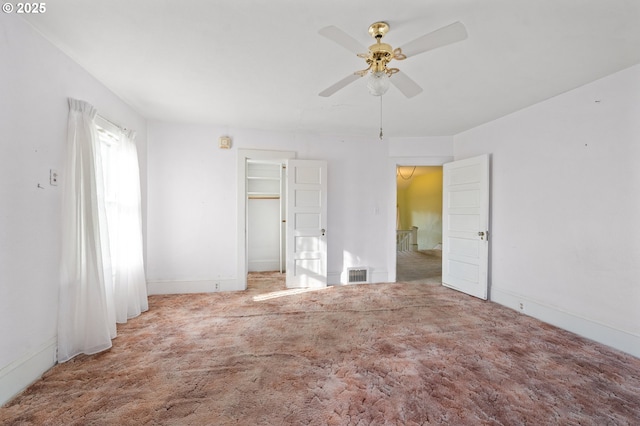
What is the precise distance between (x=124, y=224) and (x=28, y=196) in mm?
1179

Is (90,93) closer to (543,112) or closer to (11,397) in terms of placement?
(11,397)

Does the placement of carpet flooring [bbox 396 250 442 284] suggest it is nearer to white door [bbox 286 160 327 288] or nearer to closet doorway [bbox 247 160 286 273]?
white door [bbox 286 160 327 288]

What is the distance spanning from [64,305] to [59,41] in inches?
82.8

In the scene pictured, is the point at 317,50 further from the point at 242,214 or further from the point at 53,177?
the point at 242,214

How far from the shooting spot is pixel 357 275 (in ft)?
15.2

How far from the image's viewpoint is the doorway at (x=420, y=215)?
8.04 meters

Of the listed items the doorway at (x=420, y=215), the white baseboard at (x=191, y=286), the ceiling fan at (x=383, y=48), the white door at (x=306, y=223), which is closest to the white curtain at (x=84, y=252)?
the white baseboard at (x=191, y=286)

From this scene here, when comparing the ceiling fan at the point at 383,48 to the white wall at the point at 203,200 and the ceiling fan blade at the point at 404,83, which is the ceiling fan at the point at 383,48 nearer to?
the ceiling fan blade at the point at 404,83

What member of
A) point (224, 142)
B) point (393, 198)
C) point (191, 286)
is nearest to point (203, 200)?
point (224, 142)

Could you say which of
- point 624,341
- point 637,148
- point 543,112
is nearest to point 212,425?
point 624,341

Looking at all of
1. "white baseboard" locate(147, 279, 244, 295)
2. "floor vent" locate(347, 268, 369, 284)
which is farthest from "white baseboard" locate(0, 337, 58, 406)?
"floor vent" locate(347, 268, 369, 284)

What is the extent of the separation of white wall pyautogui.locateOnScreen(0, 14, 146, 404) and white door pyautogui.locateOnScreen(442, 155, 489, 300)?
4776 mm

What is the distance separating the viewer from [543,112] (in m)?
3.12

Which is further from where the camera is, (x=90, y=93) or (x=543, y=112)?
(x=543, y=112)
